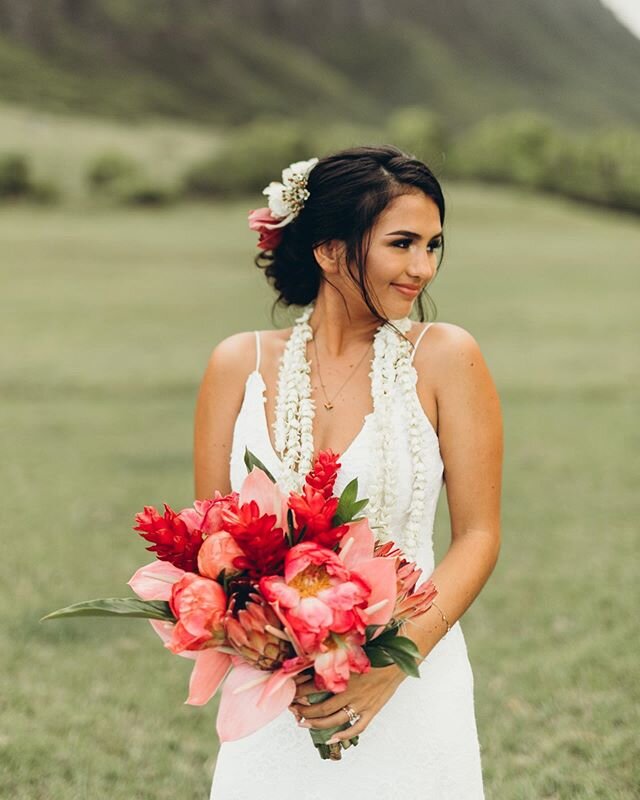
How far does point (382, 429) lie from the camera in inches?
101

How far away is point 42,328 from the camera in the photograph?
65.9 feet

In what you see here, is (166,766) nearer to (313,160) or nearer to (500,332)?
(313,160)

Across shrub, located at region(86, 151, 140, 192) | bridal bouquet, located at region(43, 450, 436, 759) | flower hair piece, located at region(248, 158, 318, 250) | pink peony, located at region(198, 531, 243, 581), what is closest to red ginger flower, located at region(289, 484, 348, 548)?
bridal bouquet, located at region(43, 450, 436, 759)

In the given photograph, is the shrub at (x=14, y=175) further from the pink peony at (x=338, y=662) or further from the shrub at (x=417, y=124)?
the pink peony at (x=338, y=662)

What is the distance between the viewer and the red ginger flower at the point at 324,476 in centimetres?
196

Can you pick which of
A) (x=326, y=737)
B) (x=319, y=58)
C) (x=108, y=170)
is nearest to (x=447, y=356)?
(x=326, y=737)

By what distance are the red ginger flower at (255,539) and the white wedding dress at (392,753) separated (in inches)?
25.2

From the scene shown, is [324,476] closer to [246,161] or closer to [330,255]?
[330,255]

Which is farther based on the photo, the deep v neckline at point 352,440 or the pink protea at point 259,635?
the deep v neckline at point 352,440

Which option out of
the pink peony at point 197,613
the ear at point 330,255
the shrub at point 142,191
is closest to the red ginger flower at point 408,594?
the pink peony at point 197,613

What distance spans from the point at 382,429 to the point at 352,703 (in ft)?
2.43

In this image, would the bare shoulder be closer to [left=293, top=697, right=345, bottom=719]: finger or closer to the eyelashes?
the eyelashes

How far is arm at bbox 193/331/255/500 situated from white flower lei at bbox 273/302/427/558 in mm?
135

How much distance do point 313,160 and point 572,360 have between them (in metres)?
15.0
